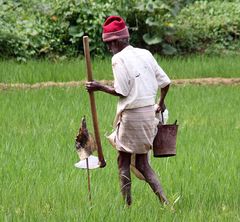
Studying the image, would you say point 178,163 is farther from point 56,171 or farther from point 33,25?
point 33,25

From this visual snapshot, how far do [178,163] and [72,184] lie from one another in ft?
3.75

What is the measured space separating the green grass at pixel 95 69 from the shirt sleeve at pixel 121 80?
732cm

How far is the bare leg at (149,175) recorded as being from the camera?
5430mm

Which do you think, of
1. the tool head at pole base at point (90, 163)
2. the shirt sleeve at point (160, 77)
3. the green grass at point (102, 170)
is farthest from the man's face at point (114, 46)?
the green grass at point (102, 170)

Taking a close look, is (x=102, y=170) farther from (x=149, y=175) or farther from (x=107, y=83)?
(x=107, y=83)

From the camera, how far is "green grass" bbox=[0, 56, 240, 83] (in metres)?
12.9

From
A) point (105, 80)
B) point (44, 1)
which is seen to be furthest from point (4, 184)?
point (44, 1)

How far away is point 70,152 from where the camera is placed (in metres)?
7.50

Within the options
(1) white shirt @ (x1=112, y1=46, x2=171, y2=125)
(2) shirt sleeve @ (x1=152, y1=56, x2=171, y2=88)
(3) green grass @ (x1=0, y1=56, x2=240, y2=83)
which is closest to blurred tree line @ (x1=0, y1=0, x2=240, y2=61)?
(3) green grass @ (x1=0, y1=56, x2=240, y2=83)

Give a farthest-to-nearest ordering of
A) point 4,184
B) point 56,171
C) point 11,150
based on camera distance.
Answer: point 11,150 → point 56,171 → point 4,184

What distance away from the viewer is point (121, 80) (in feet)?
17.2

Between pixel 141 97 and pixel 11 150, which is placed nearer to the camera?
pixel 141 97

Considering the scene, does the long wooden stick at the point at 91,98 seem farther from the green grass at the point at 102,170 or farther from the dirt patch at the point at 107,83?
the dirt patch at the point at 107,83

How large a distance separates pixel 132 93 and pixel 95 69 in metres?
8.39
